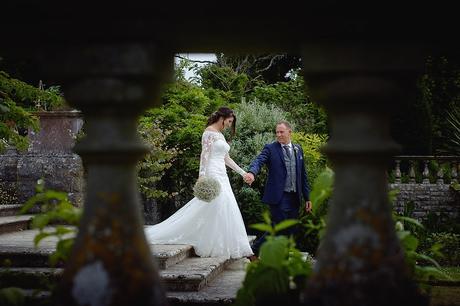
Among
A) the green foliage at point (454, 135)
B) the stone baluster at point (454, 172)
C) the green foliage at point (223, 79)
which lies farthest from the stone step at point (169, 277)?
the green foliage at point (223, 79)

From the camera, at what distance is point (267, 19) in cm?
192

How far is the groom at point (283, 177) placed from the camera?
7.55 m

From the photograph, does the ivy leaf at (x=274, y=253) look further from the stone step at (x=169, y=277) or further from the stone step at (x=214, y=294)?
the stone step at (x=169, y=277)

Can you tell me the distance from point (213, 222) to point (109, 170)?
581 centimetres

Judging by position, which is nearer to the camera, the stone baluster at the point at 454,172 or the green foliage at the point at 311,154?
the green foliage at the point at 311,154

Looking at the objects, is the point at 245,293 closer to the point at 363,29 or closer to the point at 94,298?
the point at 94,298

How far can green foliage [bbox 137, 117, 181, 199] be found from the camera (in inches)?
418

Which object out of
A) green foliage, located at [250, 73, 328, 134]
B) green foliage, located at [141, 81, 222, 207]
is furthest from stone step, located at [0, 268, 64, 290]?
green foliage, located at [250, 73, 328, 134]

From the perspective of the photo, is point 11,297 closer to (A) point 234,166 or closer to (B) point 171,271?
(B) point 171,271

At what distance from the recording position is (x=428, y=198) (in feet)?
45.5

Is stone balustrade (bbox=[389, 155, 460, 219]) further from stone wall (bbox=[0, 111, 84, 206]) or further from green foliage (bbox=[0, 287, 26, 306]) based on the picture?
green foliage (bbox=[0, 287, 26, 306])

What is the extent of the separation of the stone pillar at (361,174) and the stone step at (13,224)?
7.18m

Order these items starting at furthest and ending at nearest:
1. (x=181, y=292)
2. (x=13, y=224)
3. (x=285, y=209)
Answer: (x=13, y=224) < (x=285, y=209) < (x=181, y=292)

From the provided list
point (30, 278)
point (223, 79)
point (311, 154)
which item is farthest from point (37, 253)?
point (223, 79)
